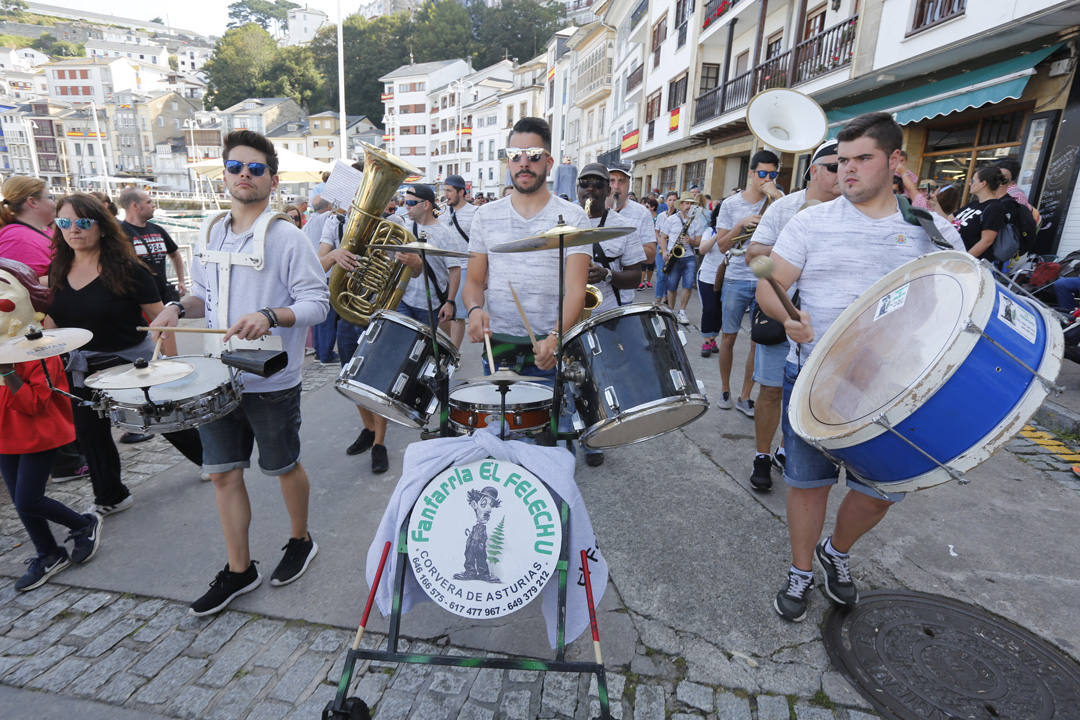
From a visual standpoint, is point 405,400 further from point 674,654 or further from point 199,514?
point 199,514

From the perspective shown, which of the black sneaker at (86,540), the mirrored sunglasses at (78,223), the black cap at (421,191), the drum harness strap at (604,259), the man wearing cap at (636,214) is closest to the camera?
the black sneaker at (86,540)

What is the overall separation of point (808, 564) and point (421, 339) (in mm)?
2113

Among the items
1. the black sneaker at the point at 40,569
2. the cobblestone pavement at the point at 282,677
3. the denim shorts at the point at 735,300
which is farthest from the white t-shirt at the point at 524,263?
the black sneaker at the point at 40,569

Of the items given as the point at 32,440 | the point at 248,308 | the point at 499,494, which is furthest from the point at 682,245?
the point at 32,440

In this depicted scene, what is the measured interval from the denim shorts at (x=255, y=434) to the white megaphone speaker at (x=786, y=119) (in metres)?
5.28

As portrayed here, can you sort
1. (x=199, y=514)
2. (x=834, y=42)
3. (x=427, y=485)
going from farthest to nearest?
(x=834, y=42)
(x=199, y=514)
(x=427, y=485)

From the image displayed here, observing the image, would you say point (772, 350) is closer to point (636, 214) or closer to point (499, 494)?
point (636, 214)

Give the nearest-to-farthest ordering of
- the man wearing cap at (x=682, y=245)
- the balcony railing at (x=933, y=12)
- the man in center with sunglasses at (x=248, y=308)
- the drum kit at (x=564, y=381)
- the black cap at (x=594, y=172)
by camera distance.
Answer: the drum kit at (x=564, y=381) → the man in center with sunglasses at (x=248, y=308) → the black cap at (x=594, y=172) → the man wearing cap at (x=682, y=245) → the balcony railing at (x=933, y=12)

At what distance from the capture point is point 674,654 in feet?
8.00

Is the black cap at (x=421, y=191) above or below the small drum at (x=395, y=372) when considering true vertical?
above

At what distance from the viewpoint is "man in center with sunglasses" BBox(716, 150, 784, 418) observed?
5.06 m

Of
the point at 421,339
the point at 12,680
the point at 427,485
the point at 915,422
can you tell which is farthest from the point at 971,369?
the point at 12,680

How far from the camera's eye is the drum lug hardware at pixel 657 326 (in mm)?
2457

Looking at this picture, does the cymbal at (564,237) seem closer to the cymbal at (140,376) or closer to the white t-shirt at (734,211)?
the cymbal at (140,376)
